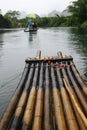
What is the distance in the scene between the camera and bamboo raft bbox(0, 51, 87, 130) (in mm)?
7184

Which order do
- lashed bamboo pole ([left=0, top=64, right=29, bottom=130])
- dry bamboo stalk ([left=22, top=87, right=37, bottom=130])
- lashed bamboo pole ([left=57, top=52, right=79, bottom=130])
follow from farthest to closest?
lashed bamboo pole ([left=0, top=64, right=29, bottom=130]), dry bamboo stalk ([left=22, top=87, right=37, bottom=130]), lashed bamboo pole ([left=57, top=52, right=79, bottom=130])

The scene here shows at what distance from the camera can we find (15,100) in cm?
912

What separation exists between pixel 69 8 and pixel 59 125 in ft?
314

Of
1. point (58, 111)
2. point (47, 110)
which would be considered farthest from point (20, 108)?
point (58, 111)

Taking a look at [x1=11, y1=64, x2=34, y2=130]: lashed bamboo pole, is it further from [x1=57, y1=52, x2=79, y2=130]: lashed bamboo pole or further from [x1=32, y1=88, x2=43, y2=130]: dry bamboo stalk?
[x1=57, y1=52, x2=79, y2=130]: lashed bamboo pole

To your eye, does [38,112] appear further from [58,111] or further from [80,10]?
[80,10]

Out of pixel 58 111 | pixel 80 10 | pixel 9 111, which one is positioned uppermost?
pixel 58 111

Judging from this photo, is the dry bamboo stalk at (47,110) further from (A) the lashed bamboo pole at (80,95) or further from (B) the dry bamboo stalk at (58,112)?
(A) the lashed bamboo pole at (80,95)

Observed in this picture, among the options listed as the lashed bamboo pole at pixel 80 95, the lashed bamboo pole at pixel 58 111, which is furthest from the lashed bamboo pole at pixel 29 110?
the lashed bamboo pole at pixel 80 95

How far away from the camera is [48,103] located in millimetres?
8734

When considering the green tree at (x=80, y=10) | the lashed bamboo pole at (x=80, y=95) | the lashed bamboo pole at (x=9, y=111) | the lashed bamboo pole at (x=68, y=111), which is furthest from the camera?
the green tree at (x=80, y=10)

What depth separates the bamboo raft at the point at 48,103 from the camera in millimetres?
7184

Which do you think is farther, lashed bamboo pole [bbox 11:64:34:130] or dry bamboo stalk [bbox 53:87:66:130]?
lashed bamboo pole [bbox 11:64:34:130]

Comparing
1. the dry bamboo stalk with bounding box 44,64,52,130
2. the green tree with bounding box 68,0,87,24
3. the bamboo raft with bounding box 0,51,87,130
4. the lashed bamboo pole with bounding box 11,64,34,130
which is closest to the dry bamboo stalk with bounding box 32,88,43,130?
the bamboo raft with bounding box 0,51,87,130
